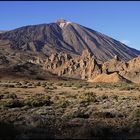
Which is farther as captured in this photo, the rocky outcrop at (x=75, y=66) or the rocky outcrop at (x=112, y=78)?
the rocky outcrop at (x=75, y=66)

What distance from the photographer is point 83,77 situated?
508 feet

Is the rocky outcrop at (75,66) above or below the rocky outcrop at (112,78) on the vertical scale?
above

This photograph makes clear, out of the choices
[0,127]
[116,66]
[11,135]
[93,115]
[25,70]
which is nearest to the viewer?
[11,135]

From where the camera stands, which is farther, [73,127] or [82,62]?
[82,62]

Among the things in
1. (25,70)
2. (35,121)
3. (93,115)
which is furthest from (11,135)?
(25,70)

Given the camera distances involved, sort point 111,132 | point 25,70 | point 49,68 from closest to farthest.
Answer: point 111,132 < point 25,70 < point 49,68

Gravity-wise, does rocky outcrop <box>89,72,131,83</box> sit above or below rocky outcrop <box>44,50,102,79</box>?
below

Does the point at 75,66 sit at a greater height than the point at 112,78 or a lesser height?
greater

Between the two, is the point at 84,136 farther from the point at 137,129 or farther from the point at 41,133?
the point at 137,129

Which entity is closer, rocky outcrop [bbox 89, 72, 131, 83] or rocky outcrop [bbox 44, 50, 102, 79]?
rocky outcrop [bbox 89, 72, 131, 83]

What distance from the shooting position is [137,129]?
53.2 ft

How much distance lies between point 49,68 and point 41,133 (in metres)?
168

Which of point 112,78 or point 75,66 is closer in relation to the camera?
point 112,78

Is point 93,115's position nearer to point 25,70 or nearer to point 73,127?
point 73,127
